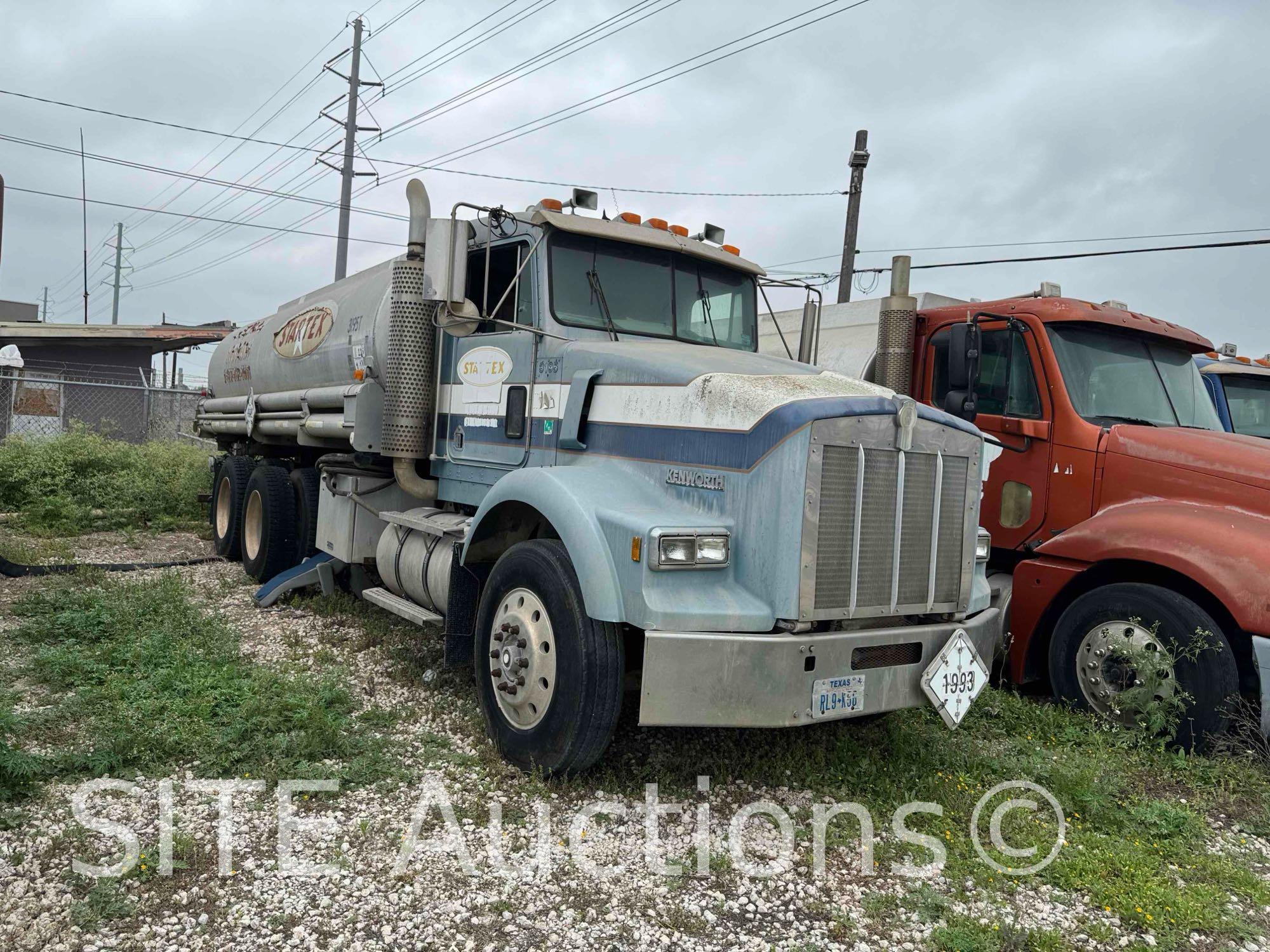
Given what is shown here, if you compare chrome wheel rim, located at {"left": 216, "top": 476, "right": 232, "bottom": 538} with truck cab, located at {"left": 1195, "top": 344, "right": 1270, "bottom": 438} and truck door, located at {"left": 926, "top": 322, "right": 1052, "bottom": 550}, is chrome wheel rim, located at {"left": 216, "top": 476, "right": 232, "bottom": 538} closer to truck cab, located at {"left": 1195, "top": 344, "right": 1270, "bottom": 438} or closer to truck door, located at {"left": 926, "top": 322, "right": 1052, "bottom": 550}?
truck door, located at {"left": 926, "top": 322, "right": 1052, "bottom": 550}

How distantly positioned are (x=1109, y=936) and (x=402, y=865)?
259 centimetres

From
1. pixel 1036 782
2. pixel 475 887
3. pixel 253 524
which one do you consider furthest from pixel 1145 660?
pixel 253 524

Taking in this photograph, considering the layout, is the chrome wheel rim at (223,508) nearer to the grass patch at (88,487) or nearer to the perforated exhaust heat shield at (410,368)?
the grass patch at (88,487)

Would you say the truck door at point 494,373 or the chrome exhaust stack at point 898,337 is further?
the chrome exhaust stack at point 898,337

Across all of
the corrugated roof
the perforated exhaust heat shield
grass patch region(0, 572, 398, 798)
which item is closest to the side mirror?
the perforated exhaust heat shield

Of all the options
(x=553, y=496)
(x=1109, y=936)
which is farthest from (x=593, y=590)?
(x=1109, y=936)

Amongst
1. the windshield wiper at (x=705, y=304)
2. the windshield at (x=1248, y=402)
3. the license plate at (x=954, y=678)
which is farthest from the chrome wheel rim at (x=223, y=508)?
the windshield at (x=1248, y=402)

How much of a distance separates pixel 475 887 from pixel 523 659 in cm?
111

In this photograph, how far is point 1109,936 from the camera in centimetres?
330

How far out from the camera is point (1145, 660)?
4895 millimetres

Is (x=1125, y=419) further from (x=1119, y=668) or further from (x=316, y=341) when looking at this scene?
(x=316, y=341)

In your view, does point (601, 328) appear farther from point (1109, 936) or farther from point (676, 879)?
point (1109, 936)

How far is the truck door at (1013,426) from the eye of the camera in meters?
6.07

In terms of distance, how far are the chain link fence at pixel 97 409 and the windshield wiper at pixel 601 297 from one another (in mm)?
12930
